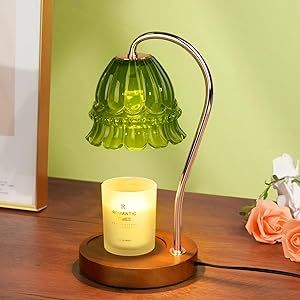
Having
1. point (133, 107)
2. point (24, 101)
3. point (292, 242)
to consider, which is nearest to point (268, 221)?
point (292, 242)

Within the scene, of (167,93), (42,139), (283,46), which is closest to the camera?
(167,93)

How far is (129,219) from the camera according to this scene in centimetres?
130

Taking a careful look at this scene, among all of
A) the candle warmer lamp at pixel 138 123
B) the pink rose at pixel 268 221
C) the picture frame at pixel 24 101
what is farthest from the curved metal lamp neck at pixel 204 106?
the picture frame at pixel 24 101

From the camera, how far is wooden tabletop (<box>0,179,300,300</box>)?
125cm

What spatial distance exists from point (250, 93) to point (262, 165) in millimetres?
144

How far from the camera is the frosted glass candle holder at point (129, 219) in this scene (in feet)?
4.25

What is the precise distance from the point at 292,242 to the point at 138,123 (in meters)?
0.32

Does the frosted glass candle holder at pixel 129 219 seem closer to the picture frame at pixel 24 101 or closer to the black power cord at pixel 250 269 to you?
the black power cord at pixel 250 269

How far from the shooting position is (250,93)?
1.71 m

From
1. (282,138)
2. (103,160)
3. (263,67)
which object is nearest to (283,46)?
(263,67)

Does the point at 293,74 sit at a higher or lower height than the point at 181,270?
higher

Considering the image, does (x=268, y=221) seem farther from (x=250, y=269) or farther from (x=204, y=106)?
(x=204, y=106)

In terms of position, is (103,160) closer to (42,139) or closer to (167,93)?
(42,139)

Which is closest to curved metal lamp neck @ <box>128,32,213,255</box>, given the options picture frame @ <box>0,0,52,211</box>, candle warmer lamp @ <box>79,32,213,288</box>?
candle warmer lamp @ <box>79,32,213,288</box>
